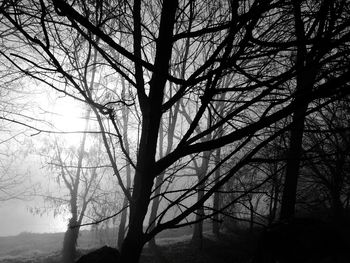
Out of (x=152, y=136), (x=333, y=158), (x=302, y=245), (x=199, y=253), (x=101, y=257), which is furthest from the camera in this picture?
(x=199, y=253)

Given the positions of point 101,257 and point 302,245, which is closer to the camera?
point 101,257

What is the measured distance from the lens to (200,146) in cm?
127

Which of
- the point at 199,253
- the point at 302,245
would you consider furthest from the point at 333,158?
the point at 302,245

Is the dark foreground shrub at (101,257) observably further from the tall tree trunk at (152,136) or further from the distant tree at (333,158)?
the distant tree at (333,158)

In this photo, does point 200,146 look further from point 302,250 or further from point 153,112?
point 302,250


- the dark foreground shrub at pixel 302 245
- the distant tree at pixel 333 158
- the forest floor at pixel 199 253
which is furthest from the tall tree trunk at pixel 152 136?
the forest floor at pixel 199 253

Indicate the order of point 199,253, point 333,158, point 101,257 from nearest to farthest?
point 101,257
point 333,158
point 199,253

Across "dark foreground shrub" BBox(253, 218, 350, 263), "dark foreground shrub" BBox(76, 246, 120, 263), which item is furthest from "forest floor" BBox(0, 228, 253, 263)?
"dark foreground shrub" BBox(76, 246, 120, 263)

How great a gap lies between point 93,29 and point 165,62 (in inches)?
14.5

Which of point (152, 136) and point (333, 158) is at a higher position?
point (333, 158)

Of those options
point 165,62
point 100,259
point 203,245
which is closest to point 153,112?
point 165,62

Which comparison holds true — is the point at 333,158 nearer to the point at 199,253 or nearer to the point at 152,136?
the point at 199,253

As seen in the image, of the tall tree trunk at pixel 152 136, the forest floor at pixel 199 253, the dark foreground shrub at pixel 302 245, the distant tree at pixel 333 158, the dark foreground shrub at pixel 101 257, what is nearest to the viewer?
the tall tree trunk at pixel 152 136

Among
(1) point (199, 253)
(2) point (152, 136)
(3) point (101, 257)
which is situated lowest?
(1) point (199, 253)
